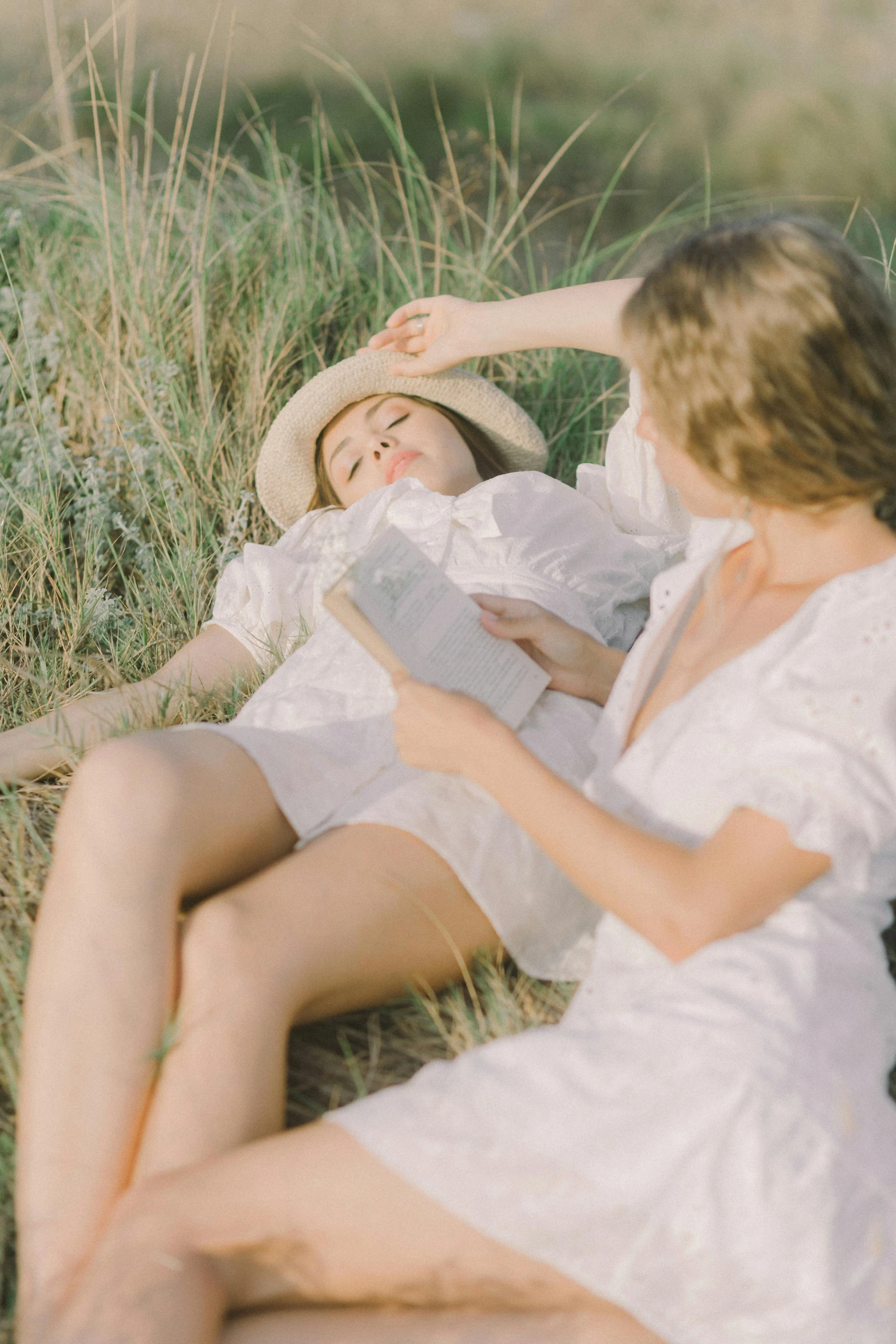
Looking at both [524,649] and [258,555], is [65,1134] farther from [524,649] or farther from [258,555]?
[258,555]

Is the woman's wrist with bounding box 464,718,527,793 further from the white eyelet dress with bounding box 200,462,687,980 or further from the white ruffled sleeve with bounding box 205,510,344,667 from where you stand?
the white ruffled sleeve with bounding box 205,510,344,667

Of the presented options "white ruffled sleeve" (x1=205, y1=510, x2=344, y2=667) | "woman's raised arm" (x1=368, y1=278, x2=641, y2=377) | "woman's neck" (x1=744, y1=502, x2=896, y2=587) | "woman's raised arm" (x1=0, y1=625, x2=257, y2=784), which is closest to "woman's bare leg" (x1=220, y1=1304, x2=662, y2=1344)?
"woman's neck" (x1=744, y1=502, x2=896, y2=587)

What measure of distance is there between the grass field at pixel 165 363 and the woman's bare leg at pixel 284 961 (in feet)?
3.44

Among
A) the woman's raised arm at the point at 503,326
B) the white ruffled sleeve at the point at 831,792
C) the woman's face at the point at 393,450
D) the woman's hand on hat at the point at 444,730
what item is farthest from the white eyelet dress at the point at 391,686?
the white ruffled sleeve at the point at 831,792

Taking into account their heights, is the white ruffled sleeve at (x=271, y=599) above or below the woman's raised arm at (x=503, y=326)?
below

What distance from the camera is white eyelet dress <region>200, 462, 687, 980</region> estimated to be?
6.31ft

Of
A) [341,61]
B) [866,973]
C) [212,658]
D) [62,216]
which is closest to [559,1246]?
[866,973]

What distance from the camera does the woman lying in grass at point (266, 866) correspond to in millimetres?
1521

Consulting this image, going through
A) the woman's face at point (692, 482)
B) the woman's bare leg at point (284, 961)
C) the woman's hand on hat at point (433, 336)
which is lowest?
the woman's bare leg at point (284, 961)

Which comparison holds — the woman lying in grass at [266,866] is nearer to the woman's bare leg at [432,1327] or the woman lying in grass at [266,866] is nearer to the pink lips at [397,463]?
the pink lips at [397,463]

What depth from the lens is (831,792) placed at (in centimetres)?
143

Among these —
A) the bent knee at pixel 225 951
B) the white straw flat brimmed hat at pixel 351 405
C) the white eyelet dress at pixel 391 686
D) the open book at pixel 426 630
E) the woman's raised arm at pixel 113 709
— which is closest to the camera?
the bent knee at pixel 225 951

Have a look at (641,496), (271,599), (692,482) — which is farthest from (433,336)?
(692,482)

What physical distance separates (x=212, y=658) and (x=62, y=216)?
8.09 feet
